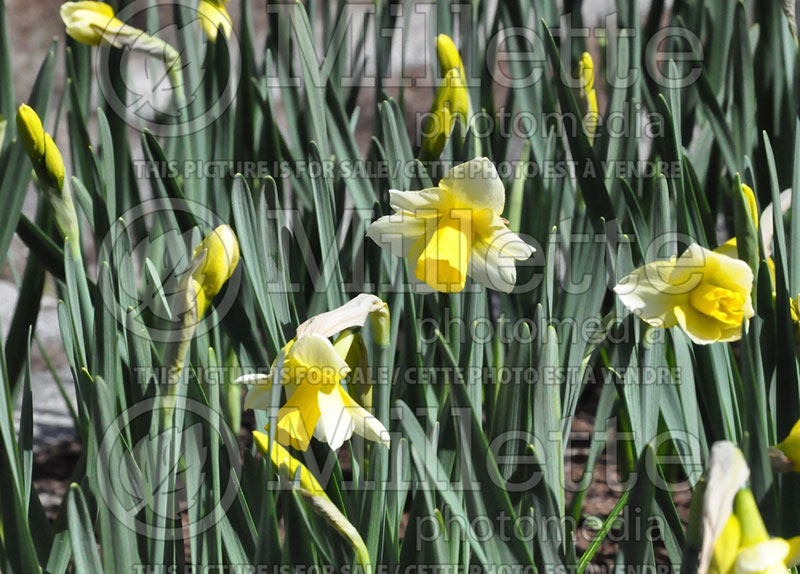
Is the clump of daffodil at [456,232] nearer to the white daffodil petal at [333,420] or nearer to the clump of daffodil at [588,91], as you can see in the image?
the white daffodil petal at [333,420]

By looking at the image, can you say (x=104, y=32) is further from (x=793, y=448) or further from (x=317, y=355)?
(x=793, y=448)

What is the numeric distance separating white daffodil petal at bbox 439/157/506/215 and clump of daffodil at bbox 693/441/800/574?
0.30m

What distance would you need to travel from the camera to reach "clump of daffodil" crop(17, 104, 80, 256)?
0.80m

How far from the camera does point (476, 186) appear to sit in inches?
26.7

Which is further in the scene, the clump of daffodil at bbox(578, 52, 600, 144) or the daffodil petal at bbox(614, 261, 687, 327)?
the clump of daffodil at bbox(578, 52, 600, 144)

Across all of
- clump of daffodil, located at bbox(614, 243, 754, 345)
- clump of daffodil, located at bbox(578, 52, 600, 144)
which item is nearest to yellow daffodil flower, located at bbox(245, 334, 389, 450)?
clump of daffodil, located at bbox(614, 243, 754, 345)

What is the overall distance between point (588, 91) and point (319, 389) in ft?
2.10

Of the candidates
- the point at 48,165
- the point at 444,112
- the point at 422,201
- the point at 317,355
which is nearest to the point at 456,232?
the point at 422,201

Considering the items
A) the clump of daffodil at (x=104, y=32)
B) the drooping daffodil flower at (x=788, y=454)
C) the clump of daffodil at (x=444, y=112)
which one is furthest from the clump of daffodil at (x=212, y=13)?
the drooping daffodil flower at (x=788, y=454)

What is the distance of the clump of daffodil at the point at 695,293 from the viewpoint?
0.67m

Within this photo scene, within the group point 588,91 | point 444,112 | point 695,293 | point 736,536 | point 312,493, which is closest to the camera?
point 736,536

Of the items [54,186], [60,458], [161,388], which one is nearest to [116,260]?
[54,186]

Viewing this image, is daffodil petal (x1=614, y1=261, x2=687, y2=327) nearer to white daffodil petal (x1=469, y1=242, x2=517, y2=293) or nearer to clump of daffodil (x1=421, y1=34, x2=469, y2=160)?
white daffodil petal (x1=469, y1=242, x2=517, y2=293)

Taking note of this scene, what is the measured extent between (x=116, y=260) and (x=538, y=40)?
0.77 meters
